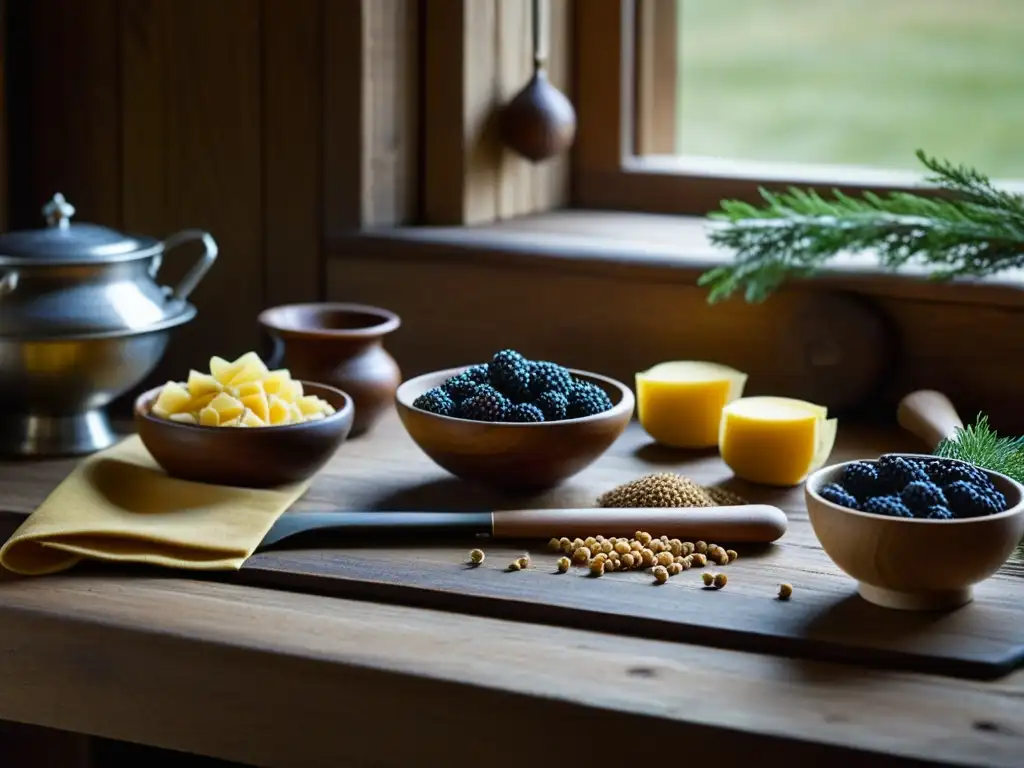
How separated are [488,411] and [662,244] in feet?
1.69

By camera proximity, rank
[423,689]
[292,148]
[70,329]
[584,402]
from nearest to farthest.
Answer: [423,689] < [584,402] < [70,329] < [292,148]

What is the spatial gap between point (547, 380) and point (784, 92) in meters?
0.99

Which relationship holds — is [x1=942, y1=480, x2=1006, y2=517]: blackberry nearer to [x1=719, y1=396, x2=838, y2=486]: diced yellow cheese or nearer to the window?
[x1=719, y1=396, x2=838, y2=486]: diced yellow cheese

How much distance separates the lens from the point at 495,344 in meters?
1.71

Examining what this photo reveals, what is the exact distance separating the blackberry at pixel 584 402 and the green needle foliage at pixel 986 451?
286mm

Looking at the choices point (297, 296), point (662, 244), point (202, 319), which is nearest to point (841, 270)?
point (662, 244)

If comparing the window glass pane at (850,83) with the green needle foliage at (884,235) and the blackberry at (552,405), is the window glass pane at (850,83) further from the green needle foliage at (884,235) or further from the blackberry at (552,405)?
the blackberry at (552,405)

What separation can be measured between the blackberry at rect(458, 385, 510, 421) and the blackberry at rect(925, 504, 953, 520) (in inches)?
15.2

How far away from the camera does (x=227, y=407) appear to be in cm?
130

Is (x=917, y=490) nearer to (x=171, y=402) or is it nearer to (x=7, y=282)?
(x=171, y=402)

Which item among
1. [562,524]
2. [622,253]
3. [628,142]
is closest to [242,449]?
[562,524]

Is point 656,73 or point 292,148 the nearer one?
point 292,148

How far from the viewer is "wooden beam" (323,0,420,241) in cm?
171

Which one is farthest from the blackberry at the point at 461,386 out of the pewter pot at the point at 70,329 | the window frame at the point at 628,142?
the window frame at the point at 628,142
